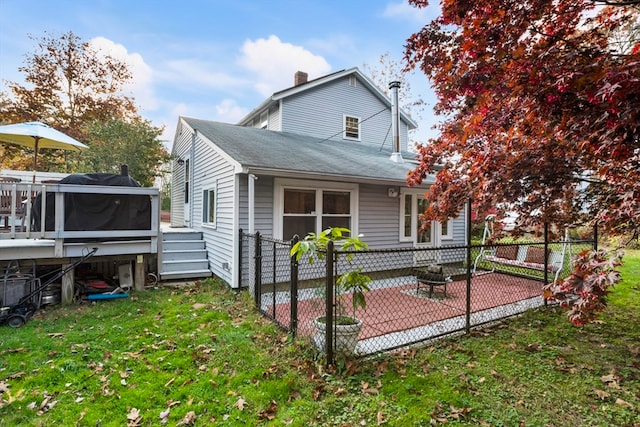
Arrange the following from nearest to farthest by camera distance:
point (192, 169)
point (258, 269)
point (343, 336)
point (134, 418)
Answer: point (134, 418) → point (343, 336) → point (258, 269) → point (192, 169)

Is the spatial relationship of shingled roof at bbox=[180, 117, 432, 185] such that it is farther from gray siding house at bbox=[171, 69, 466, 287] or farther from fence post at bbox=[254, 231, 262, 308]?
fence post at bbox=[254, 231, 262, 308]

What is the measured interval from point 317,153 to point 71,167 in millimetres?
14307

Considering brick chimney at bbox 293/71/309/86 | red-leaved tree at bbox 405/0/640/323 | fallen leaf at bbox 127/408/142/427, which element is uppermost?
brick chimney at bbox 293/71/309/86

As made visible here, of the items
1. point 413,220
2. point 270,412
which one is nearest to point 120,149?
point 413,220

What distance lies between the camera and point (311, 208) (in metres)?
7.39

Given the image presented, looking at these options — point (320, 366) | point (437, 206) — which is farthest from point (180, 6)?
point (320, 366)

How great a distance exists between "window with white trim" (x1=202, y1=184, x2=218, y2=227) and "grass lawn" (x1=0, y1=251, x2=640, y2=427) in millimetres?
3582

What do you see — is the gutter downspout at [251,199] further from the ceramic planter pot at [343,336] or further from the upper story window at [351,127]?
the upper story window at [351,127]

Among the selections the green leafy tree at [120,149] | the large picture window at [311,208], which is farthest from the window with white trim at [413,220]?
the green leafy tree at [120,149]

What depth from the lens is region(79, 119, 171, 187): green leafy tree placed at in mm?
13352

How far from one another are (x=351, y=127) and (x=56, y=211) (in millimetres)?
10032

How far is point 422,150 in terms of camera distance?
242 inches

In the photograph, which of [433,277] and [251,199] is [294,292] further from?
[433,277]

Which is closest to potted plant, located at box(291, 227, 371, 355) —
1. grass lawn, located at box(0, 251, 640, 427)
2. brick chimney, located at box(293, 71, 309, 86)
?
grass lawn, located at box(0, 251, 640, 427)
